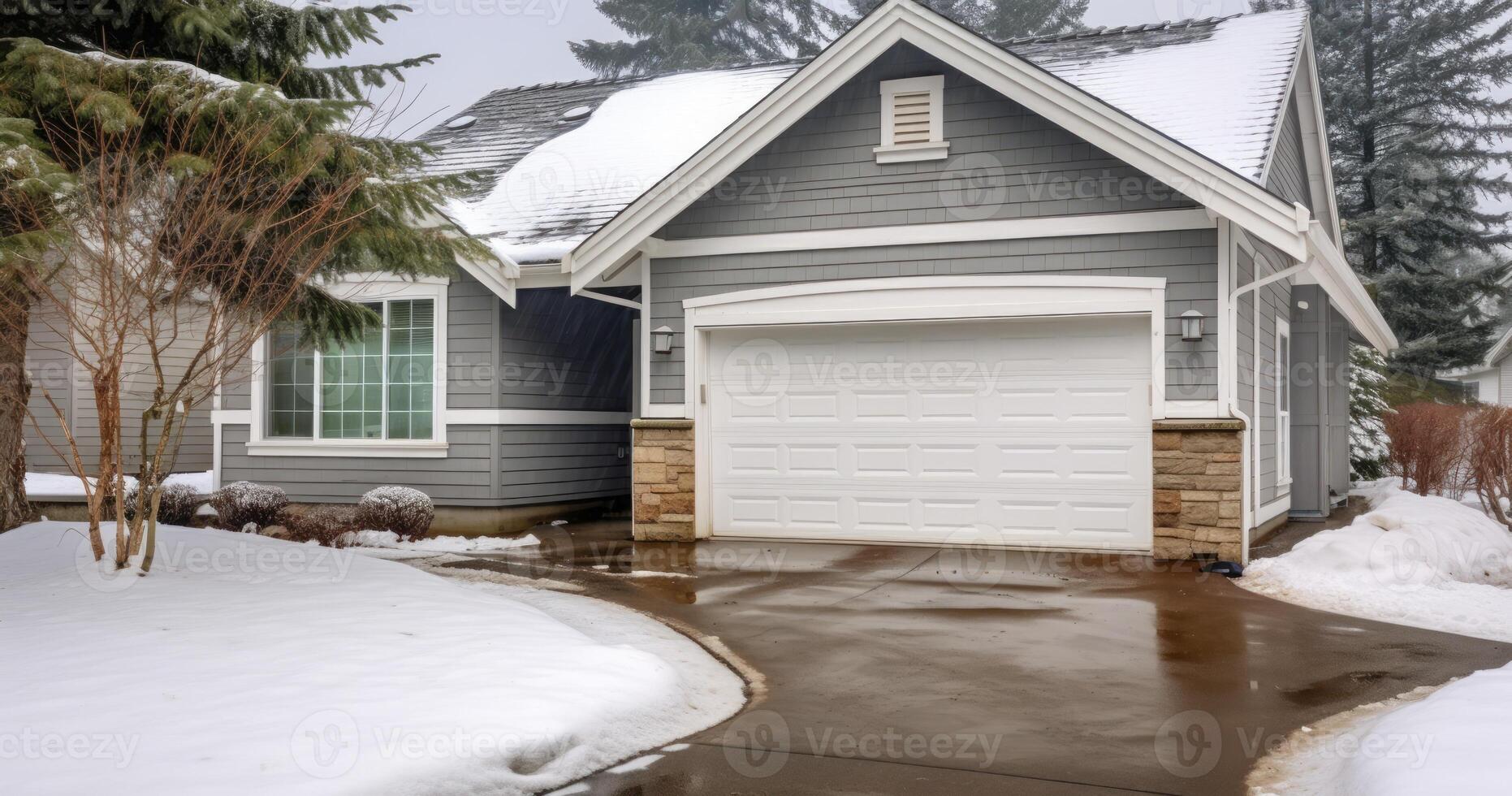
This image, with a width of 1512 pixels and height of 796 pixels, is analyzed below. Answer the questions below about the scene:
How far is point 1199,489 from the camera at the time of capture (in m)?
9.60

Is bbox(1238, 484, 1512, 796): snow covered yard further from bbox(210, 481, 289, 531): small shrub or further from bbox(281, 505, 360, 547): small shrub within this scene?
bbox(210, 481, 289, 531): small shrub

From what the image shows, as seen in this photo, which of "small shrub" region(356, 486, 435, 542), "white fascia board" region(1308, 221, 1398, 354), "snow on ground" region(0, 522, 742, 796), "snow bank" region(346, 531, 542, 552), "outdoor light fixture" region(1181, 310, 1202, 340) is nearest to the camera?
"snow on ground" region(0, 522, 742, 796)

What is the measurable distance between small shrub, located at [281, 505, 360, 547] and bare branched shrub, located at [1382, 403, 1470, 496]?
43.4 ft

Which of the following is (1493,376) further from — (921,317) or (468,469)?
(468,469)

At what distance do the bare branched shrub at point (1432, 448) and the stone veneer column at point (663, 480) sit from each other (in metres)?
10.1

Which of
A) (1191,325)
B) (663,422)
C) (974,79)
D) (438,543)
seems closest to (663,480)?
(663,422)

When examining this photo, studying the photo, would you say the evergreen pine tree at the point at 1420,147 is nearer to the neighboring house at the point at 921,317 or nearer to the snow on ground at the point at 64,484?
the neighboring house at the point at 921,317

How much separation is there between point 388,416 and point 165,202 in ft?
20.1

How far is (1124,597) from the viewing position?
27.3ft

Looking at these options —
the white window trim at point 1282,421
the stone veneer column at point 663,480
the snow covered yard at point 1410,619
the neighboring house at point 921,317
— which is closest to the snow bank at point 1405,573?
the snow covered yard at point 1410,619

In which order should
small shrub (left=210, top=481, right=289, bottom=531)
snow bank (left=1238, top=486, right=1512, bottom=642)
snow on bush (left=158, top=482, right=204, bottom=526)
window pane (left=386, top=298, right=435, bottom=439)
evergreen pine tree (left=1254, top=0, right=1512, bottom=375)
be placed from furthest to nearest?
evergreen pine tree (left=1254, top=0, right=1512, bottom=375), window pane (left=386, top=298, right=435, bottom=439), snow on bush (left=158, top=482, right=204, bottom=526), small shrub (left=210, top=481, right=289, bottom=531), snow bank (left=1238, top=486, right=1512, bottom=642)

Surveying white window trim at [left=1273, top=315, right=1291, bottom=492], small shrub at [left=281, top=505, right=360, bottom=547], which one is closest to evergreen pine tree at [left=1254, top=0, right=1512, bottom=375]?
white window trim at [left=1273, top=315, right=1291, bottom=492]

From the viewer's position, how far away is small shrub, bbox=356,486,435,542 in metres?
11.6

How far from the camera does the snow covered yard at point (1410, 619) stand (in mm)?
3941
